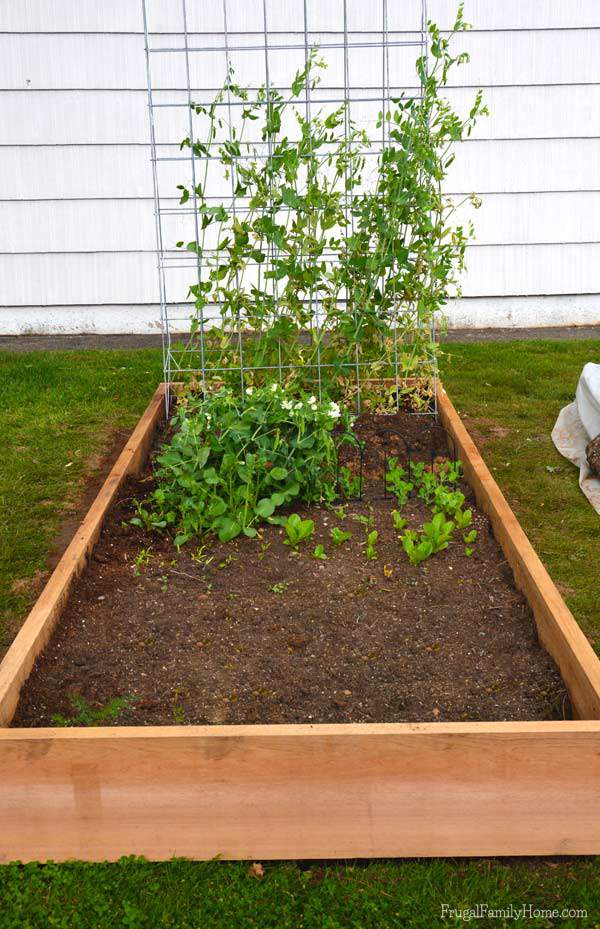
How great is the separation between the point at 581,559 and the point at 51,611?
1.64 m

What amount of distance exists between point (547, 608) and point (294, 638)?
1.89ft

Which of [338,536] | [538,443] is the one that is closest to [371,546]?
[338,536]

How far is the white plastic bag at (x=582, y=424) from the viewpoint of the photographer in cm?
355

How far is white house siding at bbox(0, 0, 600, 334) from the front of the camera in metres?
5.55

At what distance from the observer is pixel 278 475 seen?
258cm

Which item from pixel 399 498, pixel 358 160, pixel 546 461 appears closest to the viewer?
pixel 399 498

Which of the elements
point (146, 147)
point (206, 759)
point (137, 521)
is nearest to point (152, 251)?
point (146, 147)

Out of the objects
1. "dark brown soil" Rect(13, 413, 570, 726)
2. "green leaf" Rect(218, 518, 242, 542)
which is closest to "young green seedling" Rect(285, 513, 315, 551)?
"dark brown soil" Rect(13, 413, 570, 726)

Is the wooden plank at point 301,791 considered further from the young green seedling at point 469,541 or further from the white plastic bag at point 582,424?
the white plastic bag at point 582,424

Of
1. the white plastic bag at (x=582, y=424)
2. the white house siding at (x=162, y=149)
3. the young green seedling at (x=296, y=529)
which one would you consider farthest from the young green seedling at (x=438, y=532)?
the white house siding at (x=162, y=149)

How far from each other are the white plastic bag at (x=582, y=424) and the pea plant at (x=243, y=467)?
123 cm

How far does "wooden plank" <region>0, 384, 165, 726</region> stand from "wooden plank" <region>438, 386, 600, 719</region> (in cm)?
113

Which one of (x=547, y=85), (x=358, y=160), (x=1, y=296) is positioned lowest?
(x=1, y=296)

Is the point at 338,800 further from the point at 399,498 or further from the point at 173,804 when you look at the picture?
the point at 399,498
